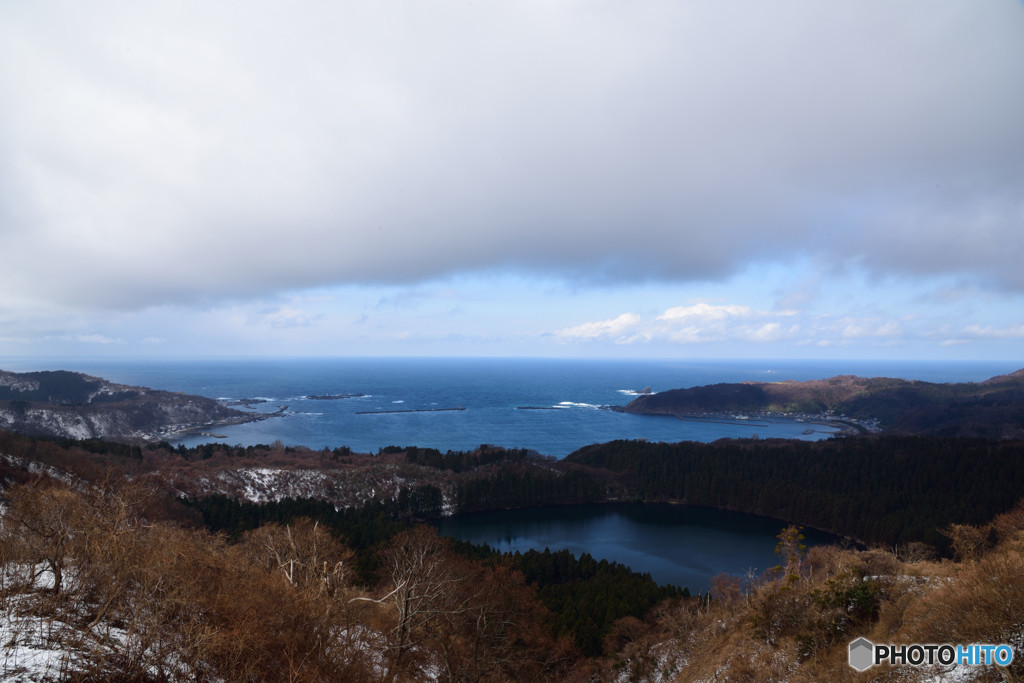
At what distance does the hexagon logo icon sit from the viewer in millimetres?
18953

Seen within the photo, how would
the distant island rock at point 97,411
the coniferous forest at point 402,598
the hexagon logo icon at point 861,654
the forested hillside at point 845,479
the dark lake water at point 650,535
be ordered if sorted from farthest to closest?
the distant island rock at point 97,411 → the forested hillside at point 845,479 → the dark lake water at point 650,535 → the hexagon logo icon at point 861,654 → the coniferous forest at point 402,598

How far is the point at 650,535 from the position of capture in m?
77.2

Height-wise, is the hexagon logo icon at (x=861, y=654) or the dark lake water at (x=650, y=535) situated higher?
the hexagon logo icon at (x=861, y=654)

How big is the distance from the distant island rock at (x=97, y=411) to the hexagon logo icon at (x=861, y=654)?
15979 centimetres

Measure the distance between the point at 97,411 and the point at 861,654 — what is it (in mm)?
190022

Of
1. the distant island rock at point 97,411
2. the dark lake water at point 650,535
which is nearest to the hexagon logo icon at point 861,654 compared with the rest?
the dark lake water at point 650,535

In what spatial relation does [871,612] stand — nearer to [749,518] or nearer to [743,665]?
[743,665]

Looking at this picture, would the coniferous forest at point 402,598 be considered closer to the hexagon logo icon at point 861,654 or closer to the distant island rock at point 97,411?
the hexagon logo icon at point 861,654

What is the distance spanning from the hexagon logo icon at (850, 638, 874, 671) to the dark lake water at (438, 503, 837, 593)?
1492 inches

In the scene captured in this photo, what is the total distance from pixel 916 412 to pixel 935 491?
400ft

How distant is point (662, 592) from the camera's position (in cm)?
4191

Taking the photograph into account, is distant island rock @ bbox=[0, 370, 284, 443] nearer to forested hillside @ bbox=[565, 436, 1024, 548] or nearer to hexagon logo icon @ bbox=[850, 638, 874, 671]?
forested hillside @ bbox=[565, 436, 1024, 548]

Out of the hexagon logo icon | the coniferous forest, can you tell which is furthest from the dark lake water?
the hexagon logo icon

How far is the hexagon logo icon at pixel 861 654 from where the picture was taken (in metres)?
19.0
